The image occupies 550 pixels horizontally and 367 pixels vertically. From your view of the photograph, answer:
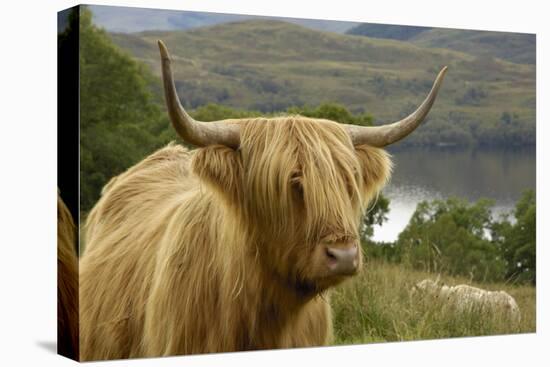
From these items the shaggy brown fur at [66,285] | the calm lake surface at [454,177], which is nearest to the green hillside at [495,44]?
the calm lake surface at [454,177]

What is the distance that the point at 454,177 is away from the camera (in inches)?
288

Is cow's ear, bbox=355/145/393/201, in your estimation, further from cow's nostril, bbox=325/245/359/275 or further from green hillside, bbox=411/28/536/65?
green hillside, bbox=411/28/536/65

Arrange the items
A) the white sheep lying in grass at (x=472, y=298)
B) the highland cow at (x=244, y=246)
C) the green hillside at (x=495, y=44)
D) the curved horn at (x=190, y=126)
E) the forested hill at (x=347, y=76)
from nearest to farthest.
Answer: the curved horn at (x=190, y=126), the highland cow at (x=244, y=246), the forested hill at (x=347, y=76), the white sheep lying in grass at (x=472, y=298), the green hillside at (x=495, y=44)

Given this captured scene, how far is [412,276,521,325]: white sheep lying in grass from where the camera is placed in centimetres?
702

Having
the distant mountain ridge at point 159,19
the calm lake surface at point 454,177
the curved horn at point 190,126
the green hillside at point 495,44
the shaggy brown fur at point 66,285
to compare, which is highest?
the distant mountain ridge at point 159,19

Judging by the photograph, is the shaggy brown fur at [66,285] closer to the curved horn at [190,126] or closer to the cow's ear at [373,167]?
the curved horn at [190,126]

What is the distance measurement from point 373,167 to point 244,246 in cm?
90

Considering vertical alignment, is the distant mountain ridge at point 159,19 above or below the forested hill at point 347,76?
above

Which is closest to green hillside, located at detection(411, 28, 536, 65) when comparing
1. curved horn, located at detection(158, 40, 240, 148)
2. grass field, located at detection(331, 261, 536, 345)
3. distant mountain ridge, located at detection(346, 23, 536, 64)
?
distant mountain ridge, located at detection(346, 23, 536, 64)

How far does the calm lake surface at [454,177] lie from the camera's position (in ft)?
23.4

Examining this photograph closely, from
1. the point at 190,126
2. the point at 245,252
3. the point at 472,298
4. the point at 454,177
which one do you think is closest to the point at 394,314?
the point at 472,298

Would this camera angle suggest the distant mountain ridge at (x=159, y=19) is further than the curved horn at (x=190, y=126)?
Yes

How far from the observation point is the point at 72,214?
5.55 meters

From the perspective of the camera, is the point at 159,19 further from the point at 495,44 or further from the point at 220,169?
the point at 495,44
